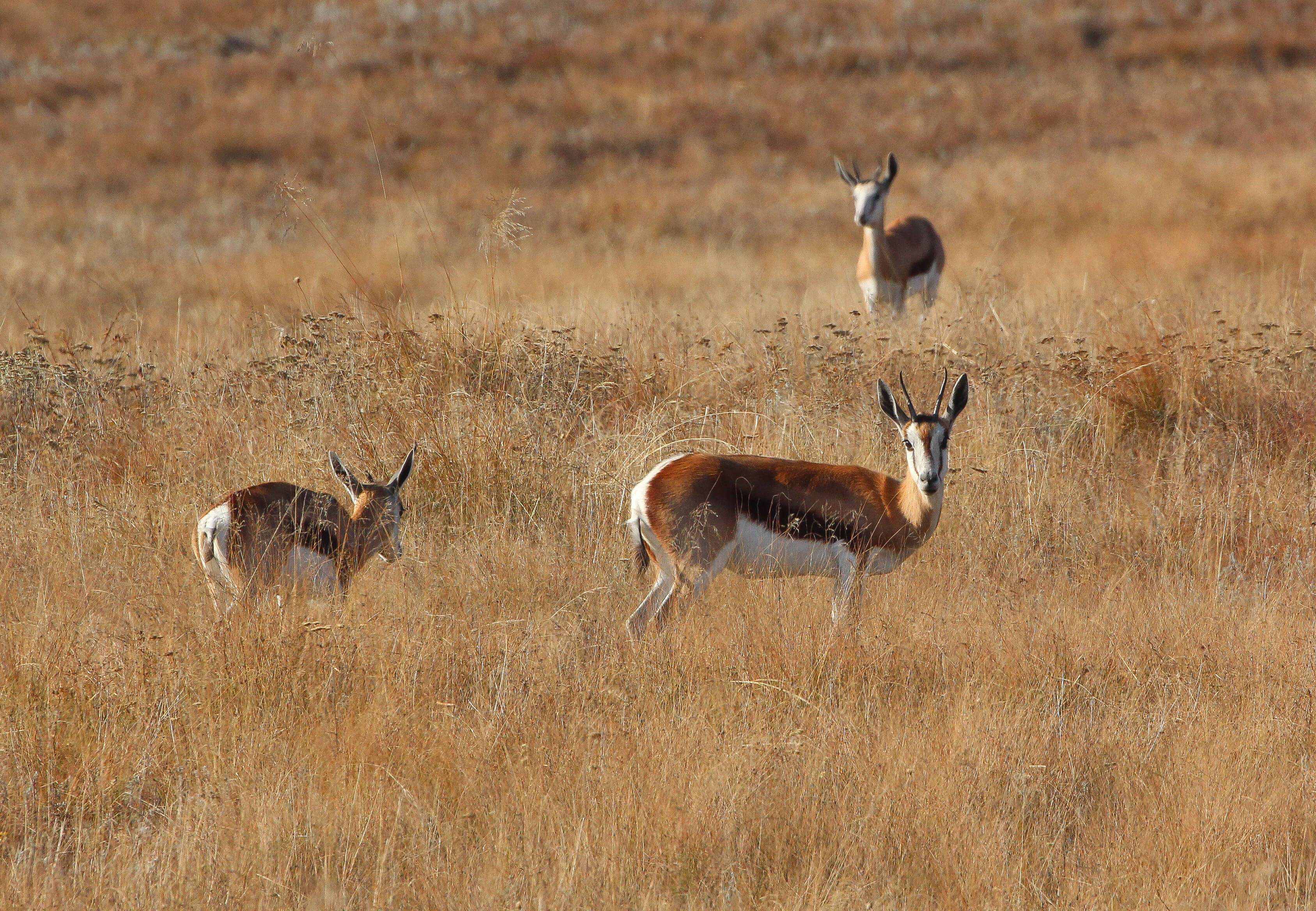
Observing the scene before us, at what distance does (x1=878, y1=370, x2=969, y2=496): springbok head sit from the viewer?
18.3 ft

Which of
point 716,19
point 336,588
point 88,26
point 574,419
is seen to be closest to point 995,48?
point 716,19

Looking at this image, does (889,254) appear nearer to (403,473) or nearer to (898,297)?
(898,297)

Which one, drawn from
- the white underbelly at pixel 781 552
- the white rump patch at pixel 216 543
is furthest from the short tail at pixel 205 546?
the white underbelly at pixel 781 552

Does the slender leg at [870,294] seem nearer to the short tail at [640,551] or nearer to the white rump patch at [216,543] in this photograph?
the short tail at [640,551]

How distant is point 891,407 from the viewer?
19.2 feet

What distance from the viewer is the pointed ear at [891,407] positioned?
18.9ft

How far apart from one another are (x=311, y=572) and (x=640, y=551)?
4.70ft

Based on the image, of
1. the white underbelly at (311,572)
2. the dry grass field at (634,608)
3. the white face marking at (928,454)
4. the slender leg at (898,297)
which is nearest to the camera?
the dry grass field at (634,608)

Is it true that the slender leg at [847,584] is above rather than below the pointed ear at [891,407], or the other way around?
below

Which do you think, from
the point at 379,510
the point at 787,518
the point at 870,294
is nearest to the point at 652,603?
the point at 787,518

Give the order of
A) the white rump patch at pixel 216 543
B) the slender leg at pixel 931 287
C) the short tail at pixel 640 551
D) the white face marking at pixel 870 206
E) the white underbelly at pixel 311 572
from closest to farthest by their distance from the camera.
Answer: the white rump patch at pixel 216 543, the white underbelly at pixel 311 572, the short tail at pixel 640 551, the slender leg at pixel 931 287, the white face marking at pixel 870 206

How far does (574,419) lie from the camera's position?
809cm

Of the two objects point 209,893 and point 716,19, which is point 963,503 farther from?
point 716,19

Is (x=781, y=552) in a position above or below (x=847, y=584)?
above
